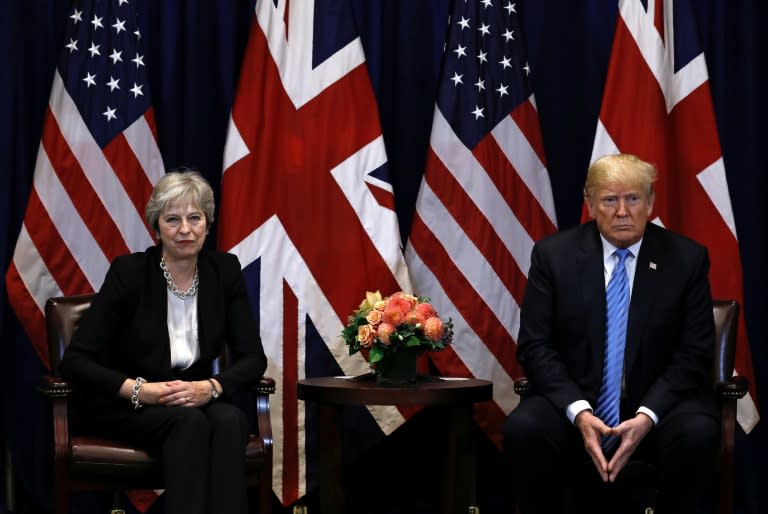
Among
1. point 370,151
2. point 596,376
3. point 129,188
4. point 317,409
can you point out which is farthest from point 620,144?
point 129,188

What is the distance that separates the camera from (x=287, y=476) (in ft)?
15.9

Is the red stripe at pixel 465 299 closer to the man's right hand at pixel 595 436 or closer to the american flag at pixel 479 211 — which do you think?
the american flag at pixel 479 211

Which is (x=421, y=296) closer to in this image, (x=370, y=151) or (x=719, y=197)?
(x=370, y=151)

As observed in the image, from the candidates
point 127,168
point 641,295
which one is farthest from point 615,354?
point 127,168

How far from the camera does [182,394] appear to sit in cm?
393

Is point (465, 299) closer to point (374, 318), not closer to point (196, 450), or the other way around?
point (374, 318)

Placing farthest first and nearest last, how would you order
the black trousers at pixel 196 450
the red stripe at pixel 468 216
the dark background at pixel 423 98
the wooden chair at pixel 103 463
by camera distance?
the dark background at pixel 423 98
the red stripe at pixel 468 216
the wooden chair at pixel 103 463
the black trousers at pixel 196 450

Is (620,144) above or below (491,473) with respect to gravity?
above

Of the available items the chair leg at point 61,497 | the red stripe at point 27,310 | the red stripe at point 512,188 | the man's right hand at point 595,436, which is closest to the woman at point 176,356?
the chair leg at point 61,497

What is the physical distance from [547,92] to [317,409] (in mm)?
→ 1866

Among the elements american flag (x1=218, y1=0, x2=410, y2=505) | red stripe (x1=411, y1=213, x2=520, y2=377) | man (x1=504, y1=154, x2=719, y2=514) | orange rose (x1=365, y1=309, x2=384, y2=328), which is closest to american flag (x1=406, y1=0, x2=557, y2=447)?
red stripe (x1=411, y1=213, x2=520, y2=377)

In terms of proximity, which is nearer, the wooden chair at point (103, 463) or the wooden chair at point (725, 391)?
the wooden chair at point (103, 463)

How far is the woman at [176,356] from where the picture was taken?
380cm

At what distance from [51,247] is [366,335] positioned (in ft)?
4.80
